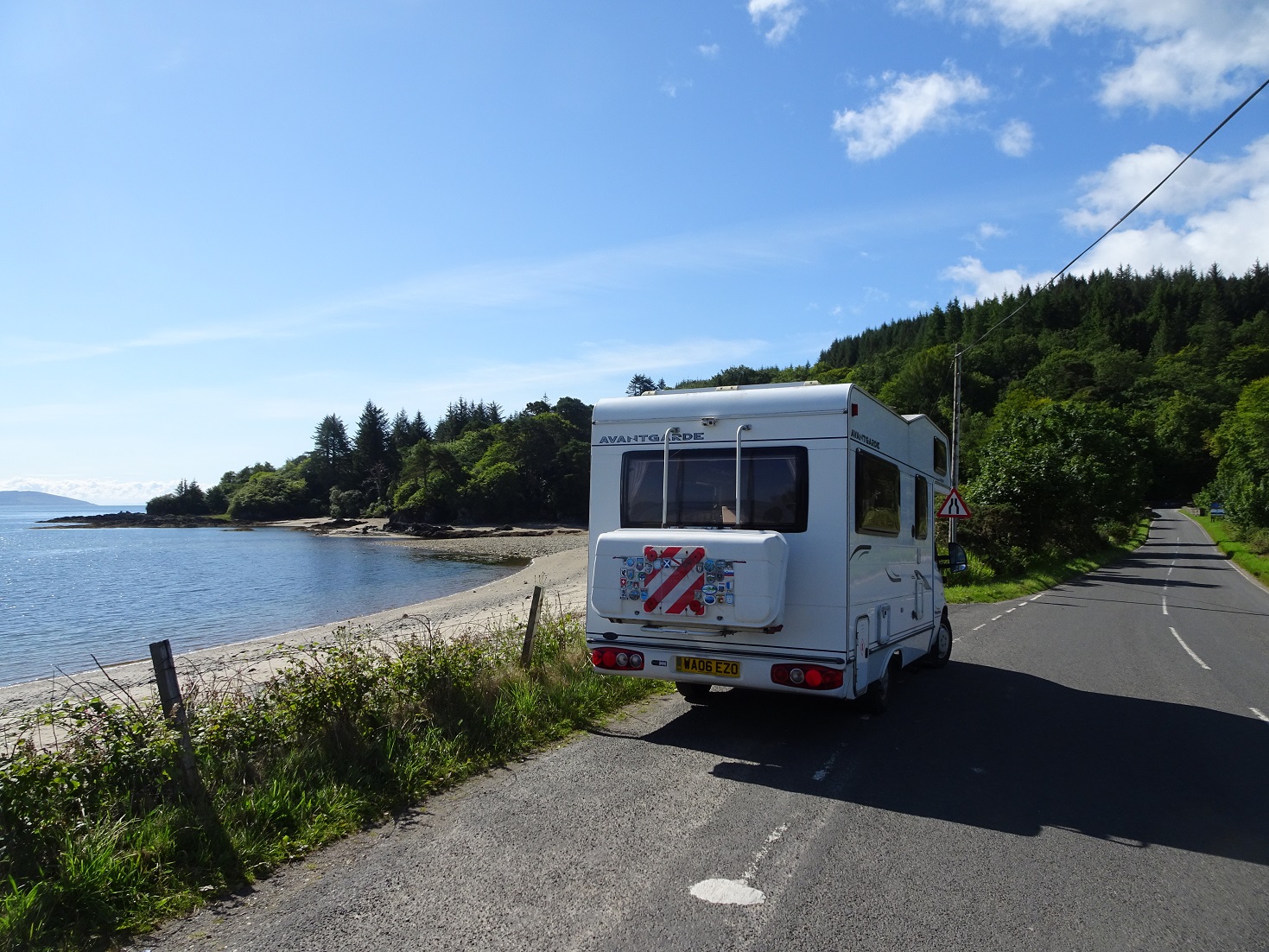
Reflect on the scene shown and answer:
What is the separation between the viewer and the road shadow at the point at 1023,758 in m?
4.91

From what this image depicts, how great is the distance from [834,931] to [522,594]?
2728 cm

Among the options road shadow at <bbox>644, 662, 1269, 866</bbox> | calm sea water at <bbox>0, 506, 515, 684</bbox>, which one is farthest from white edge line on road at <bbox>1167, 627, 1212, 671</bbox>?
calm sea water at <bbox>0, 506, 515, 684</bbox>

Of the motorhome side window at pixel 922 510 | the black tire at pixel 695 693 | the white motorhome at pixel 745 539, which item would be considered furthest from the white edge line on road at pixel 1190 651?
the black tire at pixel 695 693

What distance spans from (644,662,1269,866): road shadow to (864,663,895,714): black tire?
6.6 inches

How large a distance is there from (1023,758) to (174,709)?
236 inches

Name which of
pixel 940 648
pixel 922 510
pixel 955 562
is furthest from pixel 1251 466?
pixel 922 510

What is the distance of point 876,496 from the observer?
23.2 feet

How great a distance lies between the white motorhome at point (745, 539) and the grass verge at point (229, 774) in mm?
1309

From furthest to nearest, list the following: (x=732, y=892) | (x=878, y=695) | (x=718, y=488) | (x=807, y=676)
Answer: (x=878, y=695) < (x=718, y=488) < (x=807, y=676) < (x=732, y=892)

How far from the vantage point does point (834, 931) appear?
3.49m

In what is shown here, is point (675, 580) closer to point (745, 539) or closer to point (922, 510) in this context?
point (745, 539)

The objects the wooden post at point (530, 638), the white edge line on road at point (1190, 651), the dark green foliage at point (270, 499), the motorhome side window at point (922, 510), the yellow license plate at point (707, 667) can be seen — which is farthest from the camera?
the dark green foliage at point (270, 499)

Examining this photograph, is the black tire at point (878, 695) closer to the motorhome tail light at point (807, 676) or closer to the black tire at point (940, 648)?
the motorhome tail light at point (807, 676)

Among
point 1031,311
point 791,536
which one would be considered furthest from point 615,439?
point 1031,311
